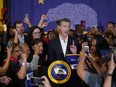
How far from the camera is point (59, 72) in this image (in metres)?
3.42

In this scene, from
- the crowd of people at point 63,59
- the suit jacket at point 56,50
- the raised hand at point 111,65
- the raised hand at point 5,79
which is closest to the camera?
the raised hand at point 111,65

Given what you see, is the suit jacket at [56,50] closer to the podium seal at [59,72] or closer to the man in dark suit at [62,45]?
the man in dark suit at [62,45]

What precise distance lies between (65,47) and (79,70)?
59.3 inches

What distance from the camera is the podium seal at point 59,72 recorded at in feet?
11.3

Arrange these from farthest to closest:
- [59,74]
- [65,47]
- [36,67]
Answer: [65,47], [36,67], [59,74]

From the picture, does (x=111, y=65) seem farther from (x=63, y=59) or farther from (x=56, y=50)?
(x=56, y=50)

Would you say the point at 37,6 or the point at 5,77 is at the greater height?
the point at 37,6

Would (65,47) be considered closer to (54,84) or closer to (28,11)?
(54,84)

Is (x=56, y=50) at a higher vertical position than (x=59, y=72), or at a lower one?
higher

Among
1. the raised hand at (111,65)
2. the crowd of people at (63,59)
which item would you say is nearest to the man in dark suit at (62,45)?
the crowd of people at (63,59)

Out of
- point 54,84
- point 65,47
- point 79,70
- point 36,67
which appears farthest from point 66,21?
point 79,70

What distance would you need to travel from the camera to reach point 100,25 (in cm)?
790

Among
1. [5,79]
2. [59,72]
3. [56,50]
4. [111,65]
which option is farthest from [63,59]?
[111,65]

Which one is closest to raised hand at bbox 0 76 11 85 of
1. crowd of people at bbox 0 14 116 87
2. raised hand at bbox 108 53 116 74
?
crowd of people at bbox 0 14 116 87
